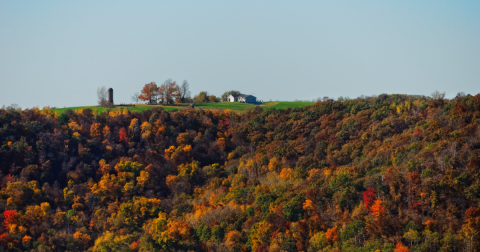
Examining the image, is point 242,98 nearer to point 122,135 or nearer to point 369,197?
point 122,135

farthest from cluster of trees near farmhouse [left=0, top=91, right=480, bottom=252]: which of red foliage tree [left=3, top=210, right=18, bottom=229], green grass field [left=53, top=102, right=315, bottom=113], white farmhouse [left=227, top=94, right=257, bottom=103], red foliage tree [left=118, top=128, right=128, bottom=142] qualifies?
white farmhouse [left=227, top=94, right=257, bottom=103]

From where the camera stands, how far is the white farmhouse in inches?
4478

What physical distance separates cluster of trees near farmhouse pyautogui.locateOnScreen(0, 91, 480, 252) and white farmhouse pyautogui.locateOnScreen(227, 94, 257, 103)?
813 inches

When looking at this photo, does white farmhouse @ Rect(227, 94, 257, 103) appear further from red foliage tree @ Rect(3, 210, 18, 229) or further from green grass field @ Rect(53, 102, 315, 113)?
red foliage tree @ Rect(3, 210, 18, 229)

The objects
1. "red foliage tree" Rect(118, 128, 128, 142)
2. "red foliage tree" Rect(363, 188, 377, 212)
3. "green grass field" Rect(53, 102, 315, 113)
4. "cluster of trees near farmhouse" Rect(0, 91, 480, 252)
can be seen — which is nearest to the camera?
"cluster of trees near farmhouse" Rect(0, 91, 480, 252)

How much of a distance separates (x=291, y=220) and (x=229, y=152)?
2786 cm

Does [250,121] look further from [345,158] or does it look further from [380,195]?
[380,195]

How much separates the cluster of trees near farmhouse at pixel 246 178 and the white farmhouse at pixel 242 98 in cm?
2066

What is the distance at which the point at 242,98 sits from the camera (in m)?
114

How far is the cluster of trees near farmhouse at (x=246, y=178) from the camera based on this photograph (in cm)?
5284

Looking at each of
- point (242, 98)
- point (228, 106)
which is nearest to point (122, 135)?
point (228, 106)

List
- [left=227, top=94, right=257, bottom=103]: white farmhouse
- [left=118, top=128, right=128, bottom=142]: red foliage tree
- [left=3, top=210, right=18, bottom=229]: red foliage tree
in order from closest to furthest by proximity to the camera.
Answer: [left=3, top=210, right=18, bottom=229]: red foliage tree
[left=118, top=128, right=128, bottom=142]: red foliage tree
[left=227, top=94, right=257, bottom=103]: white farmhouse

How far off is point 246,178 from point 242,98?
4414 cm

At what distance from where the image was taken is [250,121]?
90000mm
